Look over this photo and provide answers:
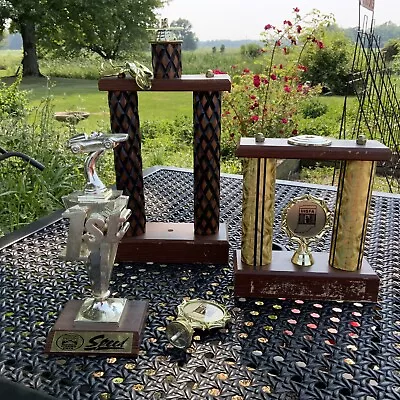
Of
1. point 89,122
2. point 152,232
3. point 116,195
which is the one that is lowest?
point 89,122

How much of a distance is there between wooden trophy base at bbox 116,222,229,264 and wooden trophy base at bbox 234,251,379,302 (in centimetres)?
18

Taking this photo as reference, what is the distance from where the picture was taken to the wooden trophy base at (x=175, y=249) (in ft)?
4.39

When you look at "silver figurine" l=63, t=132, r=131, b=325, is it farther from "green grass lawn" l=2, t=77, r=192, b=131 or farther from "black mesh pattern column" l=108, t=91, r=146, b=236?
"green grass lawn" l=2, t=77, r=192, b=131

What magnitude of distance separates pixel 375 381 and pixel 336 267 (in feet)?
1.16

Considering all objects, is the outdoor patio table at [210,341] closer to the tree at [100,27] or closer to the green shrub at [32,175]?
the green shrub at [32,175]

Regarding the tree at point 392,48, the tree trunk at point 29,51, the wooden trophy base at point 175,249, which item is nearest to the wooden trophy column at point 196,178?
the wooden trophy base at point 175,249

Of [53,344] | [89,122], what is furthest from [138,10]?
[53,344]

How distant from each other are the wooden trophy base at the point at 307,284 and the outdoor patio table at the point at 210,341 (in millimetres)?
20

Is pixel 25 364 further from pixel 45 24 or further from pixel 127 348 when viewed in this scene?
pixel 45 24

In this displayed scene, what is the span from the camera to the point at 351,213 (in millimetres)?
1147

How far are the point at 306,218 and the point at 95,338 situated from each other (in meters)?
0.55

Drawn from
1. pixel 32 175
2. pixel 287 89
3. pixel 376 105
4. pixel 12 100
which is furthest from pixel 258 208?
pixel 376 105

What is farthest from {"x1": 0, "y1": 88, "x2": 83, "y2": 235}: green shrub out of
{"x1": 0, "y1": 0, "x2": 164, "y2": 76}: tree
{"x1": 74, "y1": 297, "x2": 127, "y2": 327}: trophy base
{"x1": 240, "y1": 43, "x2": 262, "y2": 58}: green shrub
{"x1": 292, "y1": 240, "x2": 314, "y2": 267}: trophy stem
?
{"x1": 0, "y1": 0, "x2": 164, "y2": 76}: tree

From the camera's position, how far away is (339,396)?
2.75 ft
